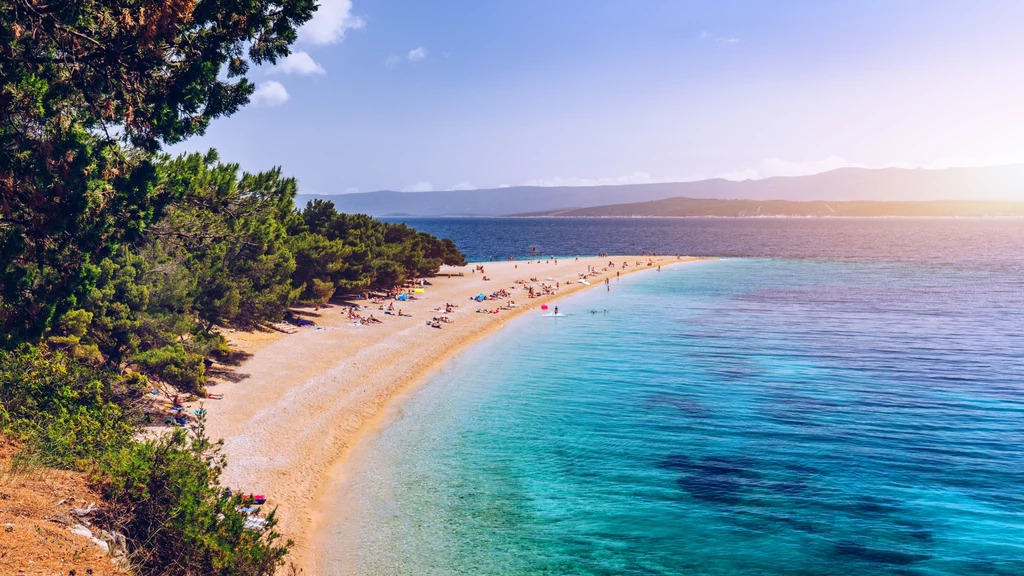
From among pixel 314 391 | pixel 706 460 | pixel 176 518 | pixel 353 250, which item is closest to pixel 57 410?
pixel 176 518

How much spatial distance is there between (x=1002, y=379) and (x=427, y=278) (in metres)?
51.3

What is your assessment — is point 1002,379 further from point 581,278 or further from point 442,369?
point 581,278

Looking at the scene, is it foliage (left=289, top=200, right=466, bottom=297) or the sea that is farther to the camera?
foliage (left=289, top=200, right=466, bottom=297)

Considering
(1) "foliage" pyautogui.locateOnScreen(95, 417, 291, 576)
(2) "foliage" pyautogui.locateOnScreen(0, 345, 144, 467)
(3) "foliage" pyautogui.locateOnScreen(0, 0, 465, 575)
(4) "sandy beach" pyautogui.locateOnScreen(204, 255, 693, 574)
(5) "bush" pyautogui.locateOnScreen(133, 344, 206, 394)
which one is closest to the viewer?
(1) "foliage" pyautogui.locateOnScreen(95, 417, 291, 576)

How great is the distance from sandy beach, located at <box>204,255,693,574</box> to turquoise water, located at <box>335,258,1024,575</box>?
1.42 meters

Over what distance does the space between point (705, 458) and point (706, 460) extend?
0.17 meters

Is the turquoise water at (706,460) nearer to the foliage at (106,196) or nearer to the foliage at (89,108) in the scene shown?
the foliage at (106,196)

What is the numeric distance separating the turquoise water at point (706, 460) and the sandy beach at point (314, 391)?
4.66 ft

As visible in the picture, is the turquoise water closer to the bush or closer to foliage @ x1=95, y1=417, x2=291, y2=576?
foliage @ x1=95, y1=417, x2=291, y2=576

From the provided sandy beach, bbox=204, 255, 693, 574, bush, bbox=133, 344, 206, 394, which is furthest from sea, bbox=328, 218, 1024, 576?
bush, bbox=133, 344, 206, 394

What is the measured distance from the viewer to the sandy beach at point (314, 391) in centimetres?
1819

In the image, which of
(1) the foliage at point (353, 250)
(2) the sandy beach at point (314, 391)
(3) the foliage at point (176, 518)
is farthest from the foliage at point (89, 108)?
(1) the foliage at point (353, 250)

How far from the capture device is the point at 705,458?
21.3 meters

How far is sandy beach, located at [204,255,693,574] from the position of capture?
18188 mm
